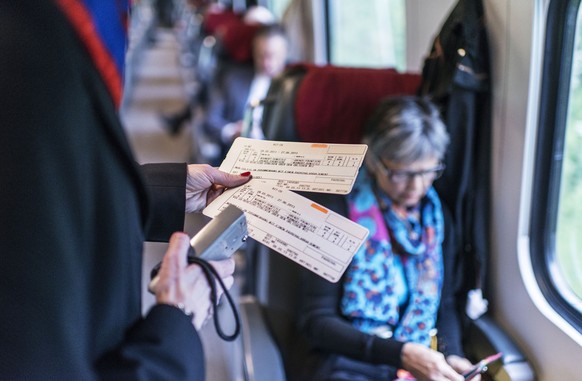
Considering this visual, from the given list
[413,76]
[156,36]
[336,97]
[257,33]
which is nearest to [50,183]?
[336,97]

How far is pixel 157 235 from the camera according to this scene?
2.42 feet

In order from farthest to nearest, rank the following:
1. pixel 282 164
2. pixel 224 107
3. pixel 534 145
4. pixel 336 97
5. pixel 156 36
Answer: pixel 156 36, pixel 224 107, pixel 336 97, pixel 534 145, pixel 282 164

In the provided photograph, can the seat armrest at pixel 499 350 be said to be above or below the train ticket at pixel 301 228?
below

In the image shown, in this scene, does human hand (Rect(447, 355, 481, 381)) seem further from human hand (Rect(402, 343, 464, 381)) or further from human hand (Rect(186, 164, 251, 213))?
human hand (Rect(186, 164, 251, 213))

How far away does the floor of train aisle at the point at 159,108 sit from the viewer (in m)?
1.95

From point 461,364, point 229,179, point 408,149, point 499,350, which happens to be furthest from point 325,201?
point 499,350

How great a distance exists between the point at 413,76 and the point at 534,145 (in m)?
0.44

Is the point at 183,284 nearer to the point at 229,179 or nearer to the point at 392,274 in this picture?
the point at 229,179

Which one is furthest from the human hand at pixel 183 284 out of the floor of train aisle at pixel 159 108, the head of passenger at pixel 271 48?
the head of passenger at pixel 271 48

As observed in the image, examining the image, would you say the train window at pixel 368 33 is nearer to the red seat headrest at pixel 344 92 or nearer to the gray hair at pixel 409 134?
the red seat headrest at pixel 344 92

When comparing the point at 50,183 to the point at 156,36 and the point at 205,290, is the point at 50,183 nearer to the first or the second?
the point at 205,290

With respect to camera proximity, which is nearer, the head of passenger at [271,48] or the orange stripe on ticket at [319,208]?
the orange stripe on ticket at [319,208]

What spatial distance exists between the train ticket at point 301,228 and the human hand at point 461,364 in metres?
0.43

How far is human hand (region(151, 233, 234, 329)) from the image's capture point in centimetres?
60
